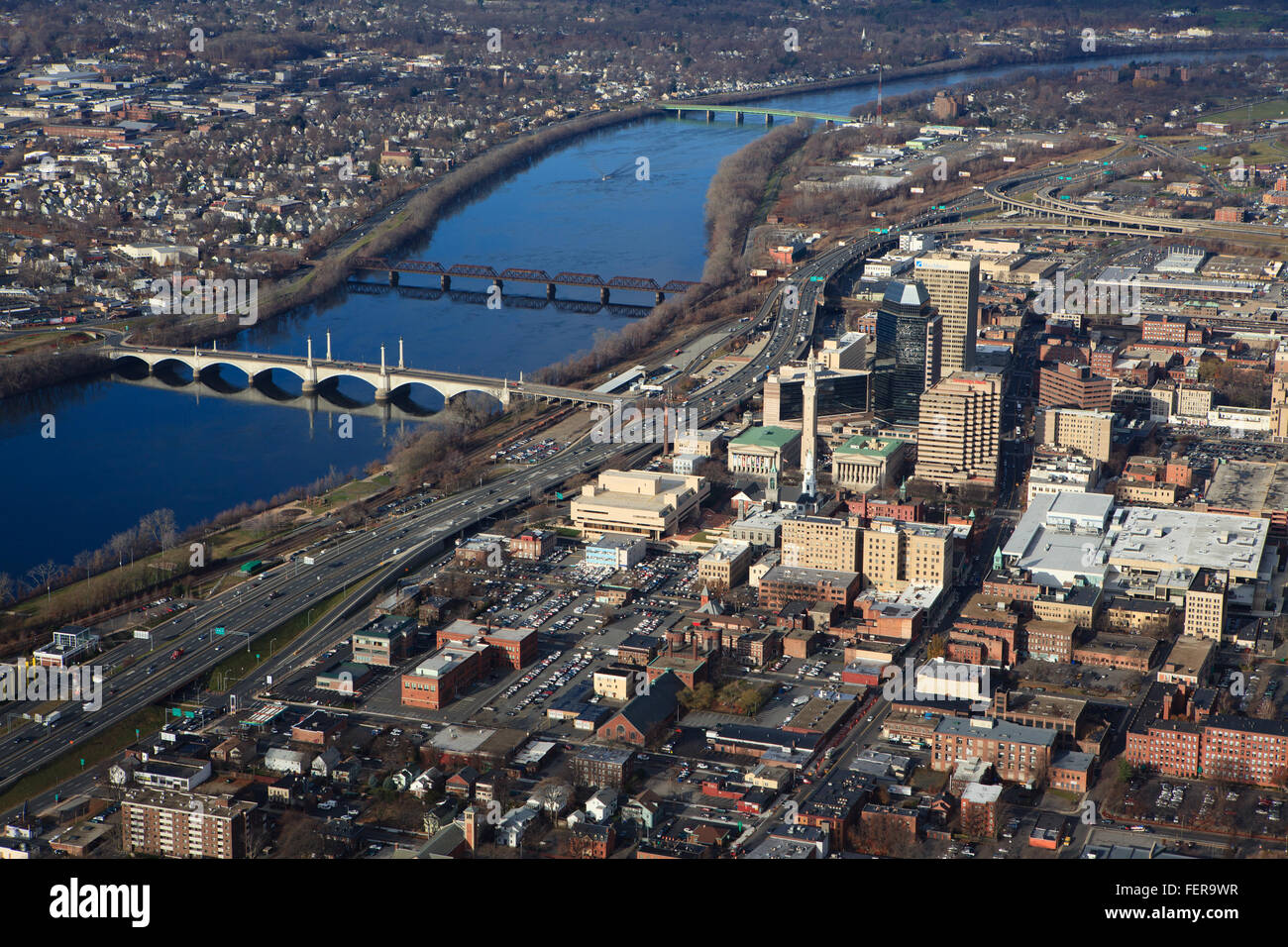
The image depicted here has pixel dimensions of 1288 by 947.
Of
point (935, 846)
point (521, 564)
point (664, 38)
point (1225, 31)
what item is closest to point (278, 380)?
point (521, 564)

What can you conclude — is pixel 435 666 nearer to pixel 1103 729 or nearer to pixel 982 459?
pixel 1103 729

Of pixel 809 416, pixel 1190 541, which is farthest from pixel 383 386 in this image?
pixel 1190 541

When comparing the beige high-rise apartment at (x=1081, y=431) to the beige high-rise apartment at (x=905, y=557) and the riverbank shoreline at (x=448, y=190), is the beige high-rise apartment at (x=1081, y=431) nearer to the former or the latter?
the beige high-rise apartment at (x=905, y=557)

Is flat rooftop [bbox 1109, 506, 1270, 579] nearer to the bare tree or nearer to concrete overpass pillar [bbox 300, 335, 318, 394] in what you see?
the bare tree

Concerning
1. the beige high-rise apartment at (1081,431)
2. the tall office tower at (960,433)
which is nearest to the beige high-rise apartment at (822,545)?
the tall office tower at (960,433)

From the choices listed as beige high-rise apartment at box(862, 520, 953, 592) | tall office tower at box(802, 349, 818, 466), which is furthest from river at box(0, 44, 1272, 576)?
beige high-rise apartment at box(862, 520, 953, 592)

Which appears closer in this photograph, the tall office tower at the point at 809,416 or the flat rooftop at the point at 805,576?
the flat rooftop at the point at 805,576
